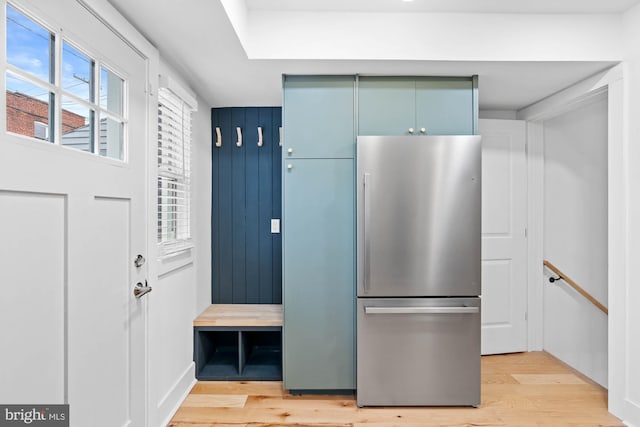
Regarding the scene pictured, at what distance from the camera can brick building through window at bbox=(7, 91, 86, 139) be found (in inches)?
40.7

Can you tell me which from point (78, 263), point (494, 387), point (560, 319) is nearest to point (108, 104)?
point (78, 263)

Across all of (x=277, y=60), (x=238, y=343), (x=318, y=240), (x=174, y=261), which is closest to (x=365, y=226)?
(x=318, y=240)

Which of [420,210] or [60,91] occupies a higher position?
[60,91]

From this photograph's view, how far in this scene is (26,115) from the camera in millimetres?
1086

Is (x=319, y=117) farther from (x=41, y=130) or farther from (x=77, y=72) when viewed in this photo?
(x=41, y=130)

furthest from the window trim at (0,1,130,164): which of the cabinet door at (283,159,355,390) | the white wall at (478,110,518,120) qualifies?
the white wall at (478,110,518,120)

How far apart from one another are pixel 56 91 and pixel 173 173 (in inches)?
42.2

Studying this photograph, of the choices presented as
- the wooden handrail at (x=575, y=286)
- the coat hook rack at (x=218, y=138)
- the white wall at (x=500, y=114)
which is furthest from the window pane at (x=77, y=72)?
the wooden handrail at (x=575, y=286)

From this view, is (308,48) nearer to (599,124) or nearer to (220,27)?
(220,27)

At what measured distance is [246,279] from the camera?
10.0 feet

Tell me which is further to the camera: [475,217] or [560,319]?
[560,319]

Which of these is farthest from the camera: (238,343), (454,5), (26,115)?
(238,343)

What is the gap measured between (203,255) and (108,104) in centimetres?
156
